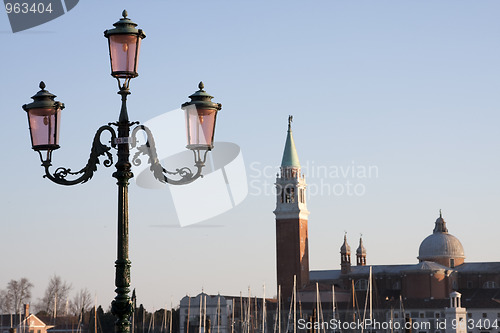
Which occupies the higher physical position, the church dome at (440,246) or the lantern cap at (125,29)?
the church dome at (440,246)

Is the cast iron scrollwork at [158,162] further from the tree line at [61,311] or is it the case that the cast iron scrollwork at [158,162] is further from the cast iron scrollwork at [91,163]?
the tree line at [61,311]

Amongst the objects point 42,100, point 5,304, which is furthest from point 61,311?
point 42,100

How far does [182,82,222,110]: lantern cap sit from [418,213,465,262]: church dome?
280 ft

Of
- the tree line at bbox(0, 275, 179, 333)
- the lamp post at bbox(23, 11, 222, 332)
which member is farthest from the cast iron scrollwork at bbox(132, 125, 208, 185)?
the tree line at bbox(0, 275, 179, 333)

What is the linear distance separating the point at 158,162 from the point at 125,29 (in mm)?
1387

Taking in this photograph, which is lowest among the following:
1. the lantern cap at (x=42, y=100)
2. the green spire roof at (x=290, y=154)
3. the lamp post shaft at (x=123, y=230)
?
the lamp post shaft at (x=123, y=230)

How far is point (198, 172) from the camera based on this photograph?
32.9 feet

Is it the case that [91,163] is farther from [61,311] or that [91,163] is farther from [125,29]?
[61,311]

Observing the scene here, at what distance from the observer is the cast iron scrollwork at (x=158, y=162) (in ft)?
32.9

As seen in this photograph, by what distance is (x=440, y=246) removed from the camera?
9381 cm

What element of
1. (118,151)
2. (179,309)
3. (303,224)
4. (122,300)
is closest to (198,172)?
(118,151)

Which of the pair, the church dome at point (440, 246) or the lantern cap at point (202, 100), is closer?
the lantern cap at point (202, 100)

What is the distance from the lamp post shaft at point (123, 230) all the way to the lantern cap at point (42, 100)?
68 cm

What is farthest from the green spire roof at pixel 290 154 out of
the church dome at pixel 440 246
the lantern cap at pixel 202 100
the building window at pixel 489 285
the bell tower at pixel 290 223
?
the lantern cap at pixel 202 100
